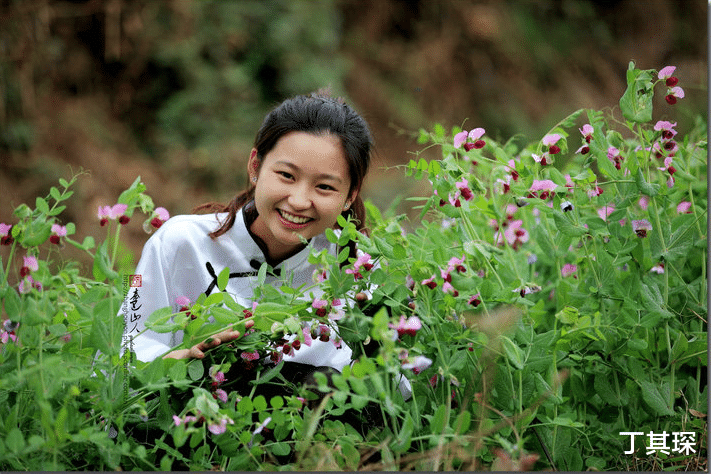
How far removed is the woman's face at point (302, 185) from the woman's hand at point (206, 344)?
0.30 metres

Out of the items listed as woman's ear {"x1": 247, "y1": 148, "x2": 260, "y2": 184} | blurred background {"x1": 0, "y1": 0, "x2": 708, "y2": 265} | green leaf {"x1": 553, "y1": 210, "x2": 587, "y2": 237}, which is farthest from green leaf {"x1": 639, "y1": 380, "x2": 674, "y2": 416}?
blurred background {"x1": 0, "y1": 0, "x2": 708, "y2": 265}

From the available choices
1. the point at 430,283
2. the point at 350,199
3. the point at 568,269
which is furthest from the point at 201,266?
the point at 568,269

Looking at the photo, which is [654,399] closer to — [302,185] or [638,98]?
[638,98]

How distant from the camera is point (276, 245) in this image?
1.51 m

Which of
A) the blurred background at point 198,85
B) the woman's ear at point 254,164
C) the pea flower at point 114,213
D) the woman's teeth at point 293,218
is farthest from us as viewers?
the blurred background at point 198,85

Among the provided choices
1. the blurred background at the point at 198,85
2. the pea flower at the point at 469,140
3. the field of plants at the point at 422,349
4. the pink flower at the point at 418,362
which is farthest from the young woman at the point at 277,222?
the blurred background at the point at 198,85

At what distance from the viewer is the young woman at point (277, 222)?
138 centimetres

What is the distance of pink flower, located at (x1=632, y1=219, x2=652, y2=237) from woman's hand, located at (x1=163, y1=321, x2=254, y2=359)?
74 cm

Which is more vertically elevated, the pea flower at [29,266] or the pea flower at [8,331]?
the pea flower at [29,266]

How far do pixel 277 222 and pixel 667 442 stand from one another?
858 mm

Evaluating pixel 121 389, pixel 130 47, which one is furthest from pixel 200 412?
pixel 130 47

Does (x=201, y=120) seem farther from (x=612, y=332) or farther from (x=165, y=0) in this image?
(x=612, y=332)

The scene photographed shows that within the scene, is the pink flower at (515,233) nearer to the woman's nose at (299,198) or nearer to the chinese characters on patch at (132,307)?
the woman's nose at (299,198)

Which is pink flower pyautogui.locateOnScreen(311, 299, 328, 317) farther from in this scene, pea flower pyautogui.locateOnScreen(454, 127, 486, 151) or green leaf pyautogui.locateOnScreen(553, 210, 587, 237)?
green leaf pyautogui.locateOnScreen(553, 210, 587, 237)
